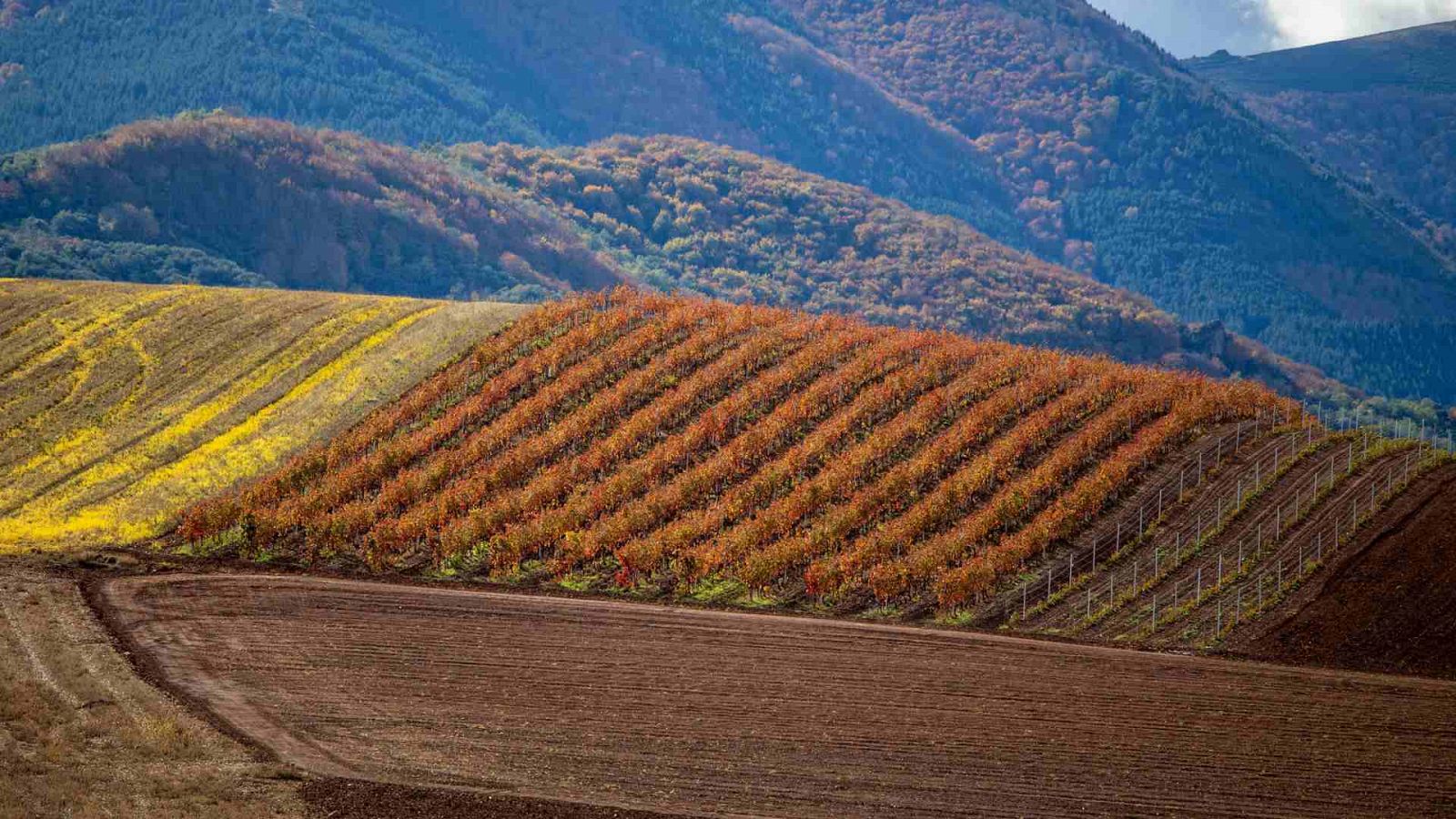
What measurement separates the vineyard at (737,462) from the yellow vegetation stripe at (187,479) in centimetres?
151

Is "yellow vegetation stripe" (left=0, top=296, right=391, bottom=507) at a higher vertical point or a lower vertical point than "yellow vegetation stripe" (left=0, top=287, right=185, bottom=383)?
lower

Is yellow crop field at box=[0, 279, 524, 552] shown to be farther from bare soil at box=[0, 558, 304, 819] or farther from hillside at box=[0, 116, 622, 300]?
hillside at box=[0, 116, 622, 300]

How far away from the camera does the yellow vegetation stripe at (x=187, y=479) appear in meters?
37.6

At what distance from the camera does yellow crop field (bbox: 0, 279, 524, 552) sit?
1591 inches

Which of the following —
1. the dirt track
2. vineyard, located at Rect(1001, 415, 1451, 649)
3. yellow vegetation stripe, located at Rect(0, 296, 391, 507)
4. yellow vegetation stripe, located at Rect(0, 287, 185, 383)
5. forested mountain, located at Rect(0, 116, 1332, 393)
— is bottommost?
the dirt track

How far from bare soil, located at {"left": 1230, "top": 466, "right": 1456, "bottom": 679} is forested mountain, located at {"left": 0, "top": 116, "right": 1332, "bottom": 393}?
3483 inches

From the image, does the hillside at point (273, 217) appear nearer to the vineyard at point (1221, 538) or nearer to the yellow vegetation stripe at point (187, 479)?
the yellow vegetation stripe at point (187, 479)

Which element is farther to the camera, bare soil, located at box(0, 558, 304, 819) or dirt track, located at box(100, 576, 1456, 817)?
dirt track, located at box(100, 576, 1456, 817)

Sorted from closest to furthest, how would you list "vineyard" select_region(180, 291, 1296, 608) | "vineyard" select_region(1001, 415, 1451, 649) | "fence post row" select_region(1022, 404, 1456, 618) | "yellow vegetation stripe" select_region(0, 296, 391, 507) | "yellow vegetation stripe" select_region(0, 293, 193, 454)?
"vineyard" select_region(1001, 415, 1451, 649)
"fence post row" select_region(1022, 404, 1456, 618)
"vineyard" select_region(180, 291, 1296, 608)
"yellow vegetation stripe" select_region(0, 296, 391, 507)
"yellow vegetation stripe" select_region(0, 293, 193, 454)

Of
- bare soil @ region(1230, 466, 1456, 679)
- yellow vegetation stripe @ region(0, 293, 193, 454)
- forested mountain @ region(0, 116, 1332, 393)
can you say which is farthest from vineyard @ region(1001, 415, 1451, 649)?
forested mountain @ region(0, 116, 1332, 393)

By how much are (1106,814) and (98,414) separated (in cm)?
3516

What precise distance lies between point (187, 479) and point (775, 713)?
2144 centimetres

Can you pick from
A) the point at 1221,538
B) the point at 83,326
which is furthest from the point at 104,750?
the point at 83,326

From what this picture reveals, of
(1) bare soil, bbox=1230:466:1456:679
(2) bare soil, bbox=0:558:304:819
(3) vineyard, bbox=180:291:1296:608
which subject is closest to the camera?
(2) bare soil, bbox=0:558:304:819
